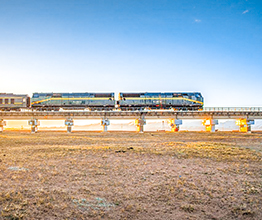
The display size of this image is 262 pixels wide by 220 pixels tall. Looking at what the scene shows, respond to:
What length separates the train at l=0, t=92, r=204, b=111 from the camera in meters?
51.6

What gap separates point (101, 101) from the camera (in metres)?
53.2

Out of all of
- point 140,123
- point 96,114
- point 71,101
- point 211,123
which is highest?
point 71,101

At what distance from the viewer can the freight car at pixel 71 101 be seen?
51.8 metres

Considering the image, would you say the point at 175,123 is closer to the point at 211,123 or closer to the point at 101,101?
the point at 211,123

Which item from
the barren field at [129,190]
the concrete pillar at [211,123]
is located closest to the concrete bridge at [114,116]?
the concrete pillar at [211,123]

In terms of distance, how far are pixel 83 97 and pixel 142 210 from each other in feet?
158

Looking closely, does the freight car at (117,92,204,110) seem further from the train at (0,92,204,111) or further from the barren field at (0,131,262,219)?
the barren field at (0,131,262,219)

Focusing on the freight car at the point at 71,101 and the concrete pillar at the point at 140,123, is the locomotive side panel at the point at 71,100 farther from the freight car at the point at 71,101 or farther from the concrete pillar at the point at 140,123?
the concrete pillar at the point at 140,123

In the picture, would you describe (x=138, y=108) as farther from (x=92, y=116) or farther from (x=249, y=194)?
(x=249, y=194)

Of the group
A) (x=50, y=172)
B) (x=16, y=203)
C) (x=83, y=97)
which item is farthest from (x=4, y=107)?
(x=16, y=203)

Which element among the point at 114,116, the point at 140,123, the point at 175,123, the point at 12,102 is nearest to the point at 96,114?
the point at 114,116

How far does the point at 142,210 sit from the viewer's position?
699 cm

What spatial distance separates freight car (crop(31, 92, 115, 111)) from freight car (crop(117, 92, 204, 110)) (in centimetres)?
369

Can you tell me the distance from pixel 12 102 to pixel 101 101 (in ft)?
70.6
